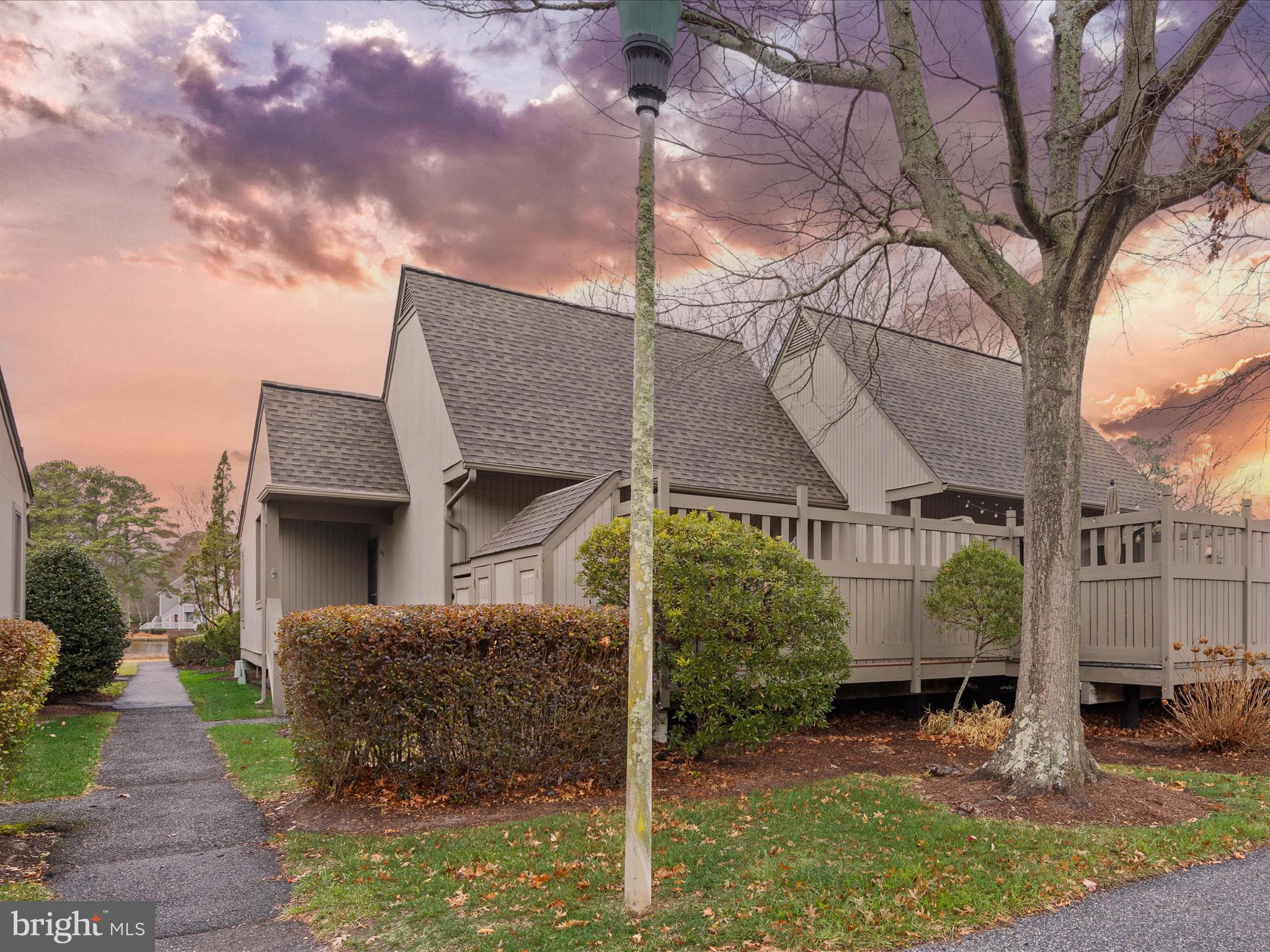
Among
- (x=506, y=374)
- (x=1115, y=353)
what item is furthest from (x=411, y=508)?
(x=1115, y=353)

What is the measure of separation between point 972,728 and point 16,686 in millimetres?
9368

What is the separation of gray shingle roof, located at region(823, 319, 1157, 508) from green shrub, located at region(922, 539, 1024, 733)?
3.80m

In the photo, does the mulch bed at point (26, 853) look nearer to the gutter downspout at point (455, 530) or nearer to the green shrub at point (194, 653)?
the gutter downspout at point (455, 530)

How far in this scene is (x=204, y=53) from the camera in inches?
501

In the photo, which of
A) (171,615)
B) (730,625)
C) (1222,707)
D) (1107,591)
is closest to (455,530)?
(730,625)

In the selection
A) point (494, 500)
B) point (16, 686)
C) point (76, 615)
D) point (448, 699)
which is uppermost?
point (494, 500)

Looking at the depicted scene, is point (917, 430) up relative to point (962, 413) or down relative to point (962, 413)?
down

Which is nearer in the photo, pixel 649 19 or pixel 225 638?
pixel 649 19

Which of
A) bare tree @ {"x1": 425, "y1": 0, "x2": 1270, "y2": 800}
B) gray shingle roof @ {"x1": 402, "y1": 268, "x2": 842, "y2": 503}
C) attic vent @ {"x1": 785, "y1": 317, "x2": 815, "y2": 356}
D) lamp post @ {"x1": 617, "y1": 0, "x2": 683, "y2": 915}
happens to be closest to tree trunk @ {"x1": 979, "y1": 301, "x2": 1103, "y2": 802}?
bare tree @ {"x1": 425, "y1": 0, "x2": 1270, "y2": 800}

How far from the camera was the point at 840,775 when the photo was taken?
8.01 metres

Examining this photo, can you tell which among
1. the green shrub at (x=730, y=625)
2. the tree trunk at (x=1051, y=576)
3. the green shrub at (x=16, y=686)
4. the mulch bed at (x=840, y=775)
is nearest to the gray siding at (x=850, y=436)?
the mulch bed at (x=840, y=775)

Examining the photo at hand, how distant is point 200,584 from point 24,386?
12.9m

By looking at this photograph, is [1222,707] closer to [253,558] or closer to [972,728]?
[972,728]
